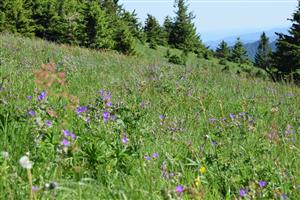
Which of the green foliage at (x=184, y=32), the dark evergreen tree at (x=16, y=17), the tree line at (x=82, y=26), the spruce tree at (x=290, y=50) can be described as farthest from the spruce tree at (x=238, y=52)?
the dark evergreen tree at (x=16, y=17)

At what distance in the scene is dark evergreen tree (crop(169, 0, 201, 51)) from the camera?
54.9 metres

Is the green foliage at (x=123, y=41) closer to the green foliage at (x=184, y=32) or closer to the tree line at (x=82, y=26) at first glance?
the tree line at (x=82, y=26)

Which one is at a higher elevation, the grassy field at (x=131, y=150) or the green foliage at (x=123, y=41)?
the green foliage at (x=123, y=41)

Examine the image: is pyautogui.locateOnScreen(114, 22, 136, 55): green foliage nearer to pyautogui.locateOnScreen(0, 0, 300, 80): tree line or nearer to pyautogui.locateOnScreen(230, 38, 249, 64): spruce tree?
pyautogui.locateOnScreen(0, 0, 300, 80): tree line

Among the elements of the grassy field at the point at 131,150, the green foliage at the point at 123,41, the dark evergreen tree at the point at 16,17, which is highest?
the dark evergreen tree at the point at 16,17

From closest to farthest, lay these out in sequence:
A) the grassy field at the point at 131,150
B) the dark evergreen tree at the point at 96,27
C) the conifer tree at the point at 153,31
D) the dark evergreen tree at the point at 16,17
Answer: the grassy field at the point at 131,150
the dark evergreen tree at the point at 16,17
the dark evergreen tree at the point at 96,27
the conifer tree at the point at 153,31

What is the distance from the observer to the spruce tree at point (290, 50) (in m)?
38.0

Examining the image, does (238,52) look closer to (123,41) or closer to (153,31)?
Result: (153,31)

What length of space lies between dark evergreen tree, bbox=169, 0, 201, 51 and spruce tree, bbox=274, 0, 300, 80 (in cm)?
1626

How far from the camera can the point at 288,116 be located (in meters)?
5.39

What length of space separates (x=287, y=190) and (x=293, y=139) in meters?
1.41

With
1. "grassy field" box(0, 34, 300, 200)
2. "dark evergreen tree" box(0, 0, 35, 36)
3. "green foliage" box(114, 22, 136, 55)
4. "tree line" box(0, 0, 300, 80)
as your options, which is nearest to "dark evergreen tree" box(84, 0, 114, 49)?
"tree line" box(0, 0, 300, 80)

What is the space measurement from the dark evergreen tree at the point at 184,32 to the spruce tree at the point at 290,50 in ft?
53.4

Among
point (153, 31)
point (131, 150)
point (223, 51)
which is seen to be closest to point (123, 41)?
point (153, 31)
